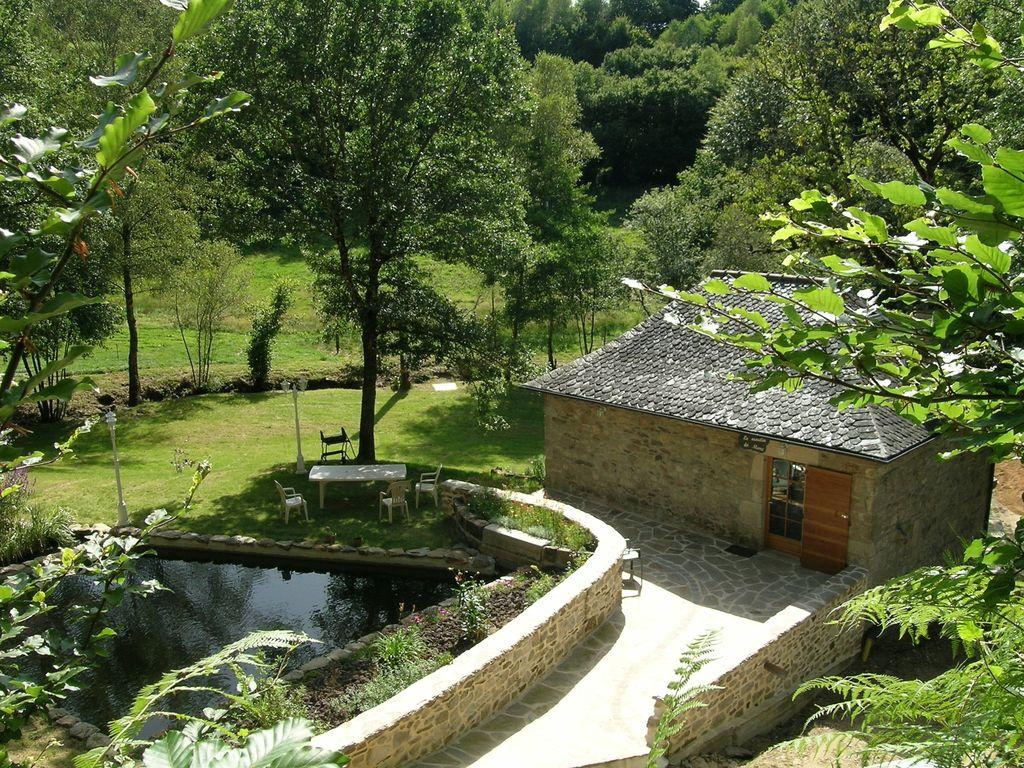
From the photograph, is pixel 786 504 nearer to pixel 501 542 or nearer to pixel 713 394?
pixel 713 394

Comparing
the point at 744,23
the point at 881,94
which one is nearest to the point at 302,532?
the point at 881,94

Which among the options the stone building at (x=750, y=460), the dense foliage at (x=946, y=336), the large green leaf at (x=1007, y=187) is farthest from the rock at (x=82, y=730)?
the large green leaf at (x=1007, y=187)

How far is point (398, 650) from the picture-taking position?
392 inches

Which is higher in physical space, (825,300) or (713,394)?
(825,300)

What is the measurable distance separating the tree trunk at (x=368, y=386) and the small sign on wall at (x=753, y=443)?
807 centimetres

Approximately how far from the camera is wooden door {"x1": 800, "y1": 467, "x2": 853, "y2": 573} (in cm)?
1244

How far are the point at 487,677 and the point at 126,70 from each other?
26.3ft

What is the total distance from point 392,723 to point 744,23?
6207cm

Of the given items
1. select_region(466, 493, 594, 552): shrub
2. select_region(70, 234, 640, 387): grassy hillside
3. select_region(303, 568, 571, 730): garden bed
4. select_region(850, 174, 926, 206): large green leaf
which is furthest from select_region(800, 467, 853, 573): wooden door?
select_region(70, 234, 640, 387): grassy hillside

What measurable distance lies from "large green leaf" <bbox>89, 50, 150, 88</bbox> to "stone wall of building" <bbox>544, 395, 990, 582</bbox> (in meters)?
11.5

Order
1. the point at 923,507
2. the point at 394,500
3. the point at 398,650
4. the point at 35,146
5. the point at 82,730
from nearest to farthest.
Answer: the point at 35,146
the point at 82,730
the point at 398,650
the point at 923,507
the point at 394,500

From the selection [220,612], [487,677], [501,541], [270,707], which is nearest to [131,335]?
[220,612]

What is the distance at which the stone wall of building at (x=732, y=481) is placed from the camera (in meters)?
12.4

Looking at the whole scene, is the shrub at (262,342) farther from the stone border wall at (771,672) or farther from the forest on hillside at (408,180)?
the stone border wall at (771,672)
